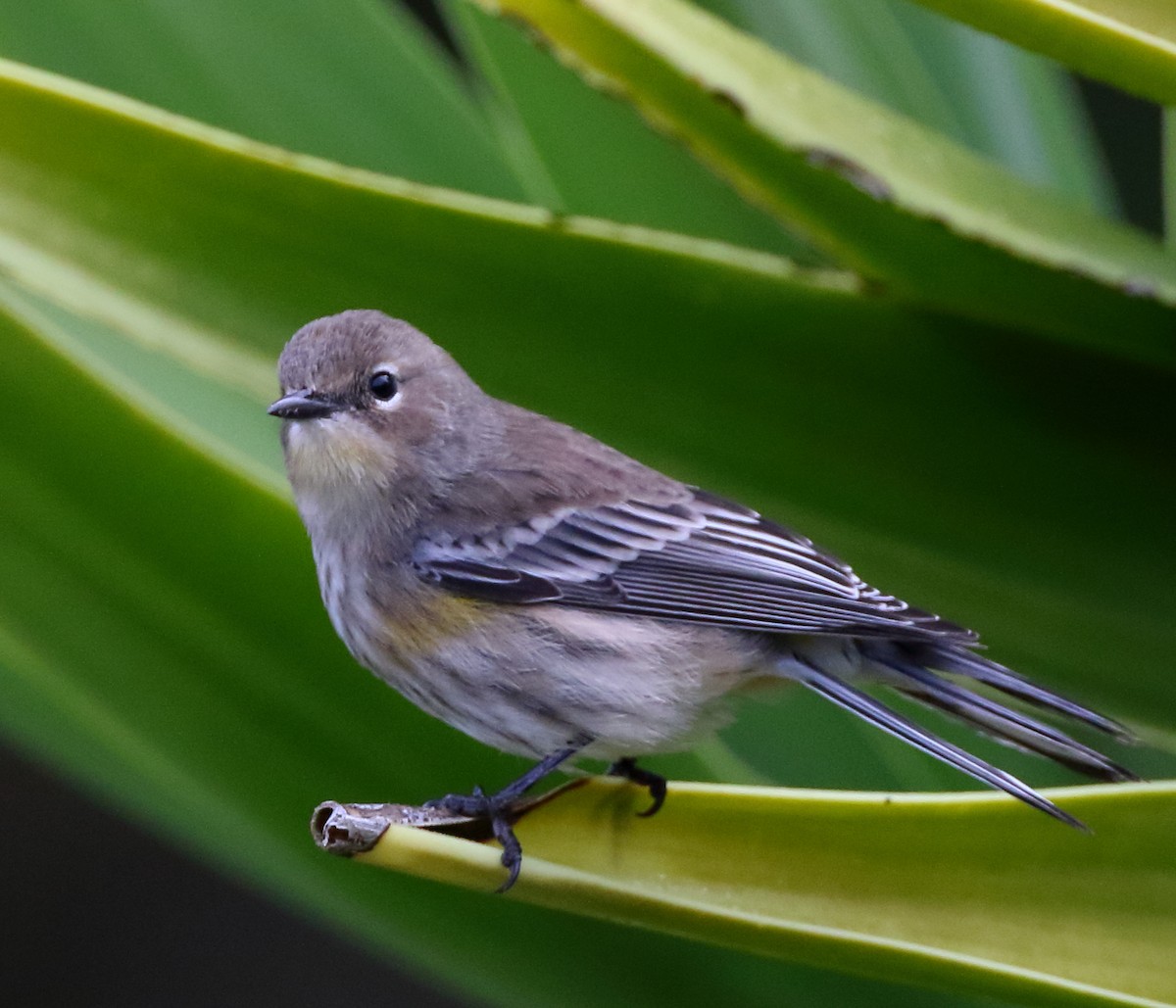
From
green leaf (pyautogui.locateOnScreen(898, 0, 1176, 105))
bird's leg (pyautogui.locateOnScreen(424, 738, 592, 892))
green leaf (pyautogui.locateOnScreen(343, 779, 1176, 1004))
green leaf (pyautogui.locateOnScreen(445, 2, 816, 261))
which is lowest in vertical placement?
bird's leg (pyautogui.locateOnScreen(424, 738, 592, 892))

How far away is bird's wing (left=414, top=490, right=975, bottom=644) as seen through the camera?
1.51 metres

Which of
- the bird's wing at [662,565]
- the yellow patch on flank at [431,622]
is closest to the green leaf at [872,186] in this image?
the bird's wing at [662,565]

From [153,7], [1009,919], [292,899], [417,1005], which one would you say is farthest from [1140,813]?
[417,1005]

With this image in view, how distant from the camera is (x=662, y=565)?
1640mm

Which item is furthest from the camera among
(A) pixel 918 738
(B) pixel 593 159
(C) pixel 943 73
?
(C) pixel 943 73

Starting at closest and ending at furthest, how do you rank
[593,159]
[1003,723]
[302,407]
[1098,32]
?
[1098,32] < [1003,723] < [302,407] < [593,159]

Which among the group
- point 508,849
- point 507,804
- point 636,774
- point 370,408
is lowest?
point 636,774

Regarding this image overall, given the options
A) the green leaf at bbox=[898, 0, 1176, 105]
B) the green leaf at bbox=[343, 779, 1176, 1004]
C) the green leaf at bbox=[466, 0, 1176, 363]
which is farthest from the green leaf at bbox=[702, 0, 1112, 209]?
the green leaf at bbox=[343, 779, 1176, 1004]

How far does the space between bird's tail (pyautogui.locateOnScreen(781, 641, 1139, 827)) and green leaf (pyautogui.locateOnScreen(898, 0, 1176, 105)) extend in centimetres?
51

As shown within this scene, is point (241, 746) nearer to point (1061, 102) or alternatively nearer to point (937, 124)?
point (937, 124)

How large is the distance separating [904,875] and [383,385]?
85 cm

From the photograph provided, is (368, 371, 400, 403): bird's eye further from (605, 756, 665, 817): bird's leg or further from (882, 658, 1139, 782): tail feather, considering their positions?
(882, 658, 1139, 782): tail feather

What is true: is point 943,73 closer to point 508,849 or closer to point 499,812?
point 499,812

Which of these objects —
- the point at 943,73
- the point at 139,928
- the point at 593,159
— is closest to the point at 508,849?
the point at 593,159
